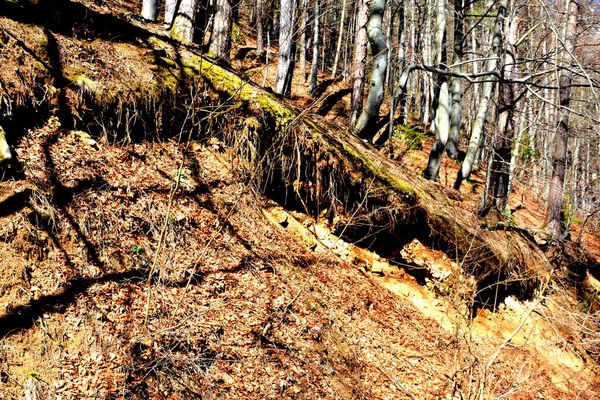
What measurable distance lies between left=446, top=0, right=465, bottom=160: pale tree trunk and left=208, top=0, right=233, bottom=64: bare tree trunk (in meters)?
5.27

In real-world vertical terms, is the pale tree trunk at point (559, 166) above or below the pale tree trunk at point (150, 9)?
below

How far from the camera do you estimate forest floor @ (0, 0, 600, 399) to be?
312 centimetres

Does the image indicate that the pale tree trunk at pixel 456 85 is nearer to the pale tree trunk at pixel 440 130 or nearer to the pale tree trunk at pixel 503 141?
the pale tree trunk at pixel 440 130

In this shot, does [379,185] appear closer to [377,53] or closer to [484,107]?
[377,53]

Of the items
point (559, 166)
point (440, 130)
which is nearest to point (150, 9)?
point (440, 130)

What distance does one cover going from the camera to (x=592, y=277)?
905 cm

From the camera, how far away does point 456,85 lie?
37.8 feet

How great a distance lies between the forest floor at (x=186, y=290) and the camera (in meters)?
3.12

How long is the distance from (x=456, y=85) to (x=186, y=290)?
430 inches

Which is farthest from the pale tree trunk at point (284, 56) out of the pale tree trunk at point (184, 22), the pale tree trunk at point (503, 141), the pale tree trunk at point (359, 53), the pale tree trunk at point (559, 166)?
the pale tree trunk at point (559, 166)

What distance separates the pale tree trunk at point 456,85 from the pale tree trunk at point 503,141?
1.15 meters

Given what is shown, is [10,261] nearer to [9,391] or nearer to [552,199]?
[9,391]

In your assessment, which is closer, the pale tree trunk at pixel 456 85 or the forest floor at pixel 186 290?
the forest floor at pixel 186 290

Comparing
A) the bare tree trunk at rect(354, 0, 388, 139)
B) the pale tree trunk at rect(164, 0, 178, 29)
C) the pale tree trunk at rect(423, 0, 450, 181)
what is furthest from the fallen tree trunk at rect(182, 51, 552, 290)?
the pale tree trunk at rect(164, 0, 178, 29)
